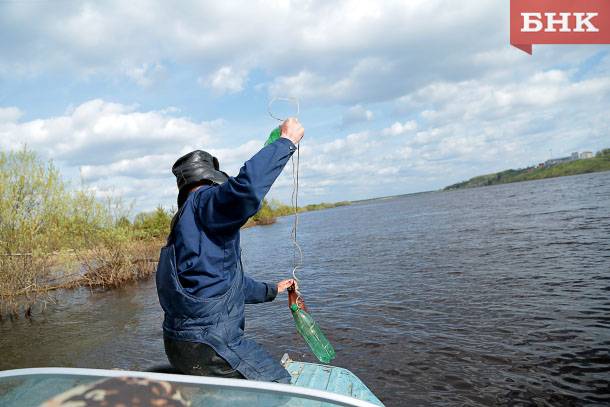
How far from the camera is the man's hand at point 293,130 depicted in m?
2.92

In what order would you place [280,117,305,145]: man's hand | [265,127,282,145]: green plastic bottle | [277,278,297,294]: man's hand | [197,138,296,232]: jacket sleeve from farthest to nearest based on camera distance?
[277,278,297,294]: man's hand, [265,127,282,145]: green plastic bottle, [280,117,305,145]: man's hand, [197,138,296,232]: jacket sleeve

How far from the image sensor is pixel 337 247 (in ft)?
88.9

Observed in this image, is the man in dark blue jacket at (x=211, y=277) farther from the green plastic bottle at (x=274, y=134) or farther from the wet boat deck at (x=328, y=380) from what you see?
the wet boat deck at (x=328, y=380)

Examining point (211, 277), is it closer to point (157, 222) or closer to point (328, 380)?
point (328, 380)

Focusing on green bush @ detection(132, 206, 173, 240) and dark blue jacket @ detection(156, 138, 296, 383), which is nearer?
dark blue jacket @ detection(156, 138, 296, 383)

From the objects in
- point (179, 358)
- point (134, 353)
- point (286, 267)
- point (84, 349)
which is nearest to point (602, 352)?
point (179, 358)

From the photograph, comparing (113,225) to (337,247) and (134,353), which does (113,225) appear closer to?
(134,353)

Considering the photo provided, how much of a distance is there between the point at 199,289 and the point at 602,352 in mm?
7583

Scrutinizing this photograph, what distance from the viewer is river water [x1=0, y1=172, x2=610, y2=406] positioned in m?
6.60

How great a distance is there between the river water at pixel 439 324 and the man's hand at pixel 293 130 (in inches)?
199

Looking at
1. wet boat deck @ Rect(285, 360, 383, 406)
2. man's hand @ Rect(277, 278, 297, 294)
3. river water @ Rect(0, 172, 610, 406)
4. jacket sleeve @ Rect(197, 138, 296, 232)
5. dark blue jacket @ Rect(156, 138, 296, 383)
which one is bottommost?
river water @ Rect(0, 172, 610, 406)

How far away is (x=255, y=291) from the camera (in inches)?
147

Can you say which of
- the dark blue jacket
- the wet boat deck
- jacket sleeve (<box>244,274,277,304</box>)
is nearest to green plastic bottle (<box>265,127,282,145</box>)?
the dark blue jacket

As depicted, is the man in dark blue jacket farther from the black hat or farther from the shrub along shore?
the shrub along shore
